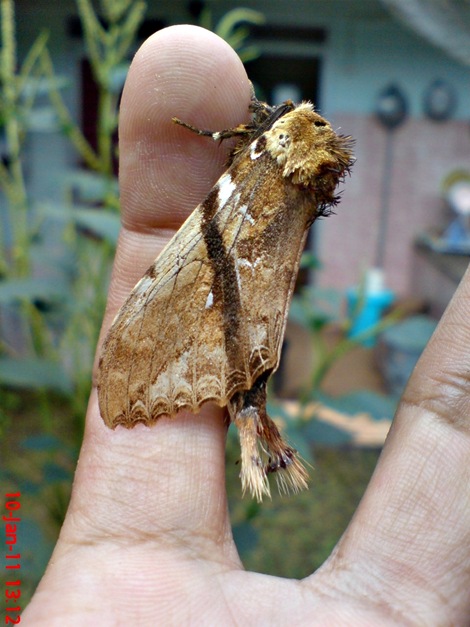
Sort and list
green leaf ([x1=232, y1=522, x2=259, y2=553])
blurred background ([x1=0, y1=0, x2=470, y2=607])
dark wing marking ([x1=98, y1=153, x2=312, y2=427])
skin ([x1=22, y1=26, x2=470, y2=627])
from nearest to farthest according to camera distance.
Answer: skin ([x1=22, y1=26, x2=470, y2=627]) → dark wing marking ([x1=98, y1=153, x2=312, y2=427]) → green leaf ([x1=232, y1=522, x2=259, y2=553]) → blurred background ([x1=0, y1=0, x2=470, y2=607])

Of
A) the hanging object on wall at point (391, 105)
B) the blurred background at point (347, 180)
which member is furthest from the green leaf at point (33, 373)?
the hanging object on wall at point (391, 105)

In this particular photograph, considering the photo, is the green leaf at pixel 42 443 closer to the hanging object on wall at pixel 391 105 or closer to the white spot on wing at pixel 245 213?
the white spot on wing at pixel 245 213

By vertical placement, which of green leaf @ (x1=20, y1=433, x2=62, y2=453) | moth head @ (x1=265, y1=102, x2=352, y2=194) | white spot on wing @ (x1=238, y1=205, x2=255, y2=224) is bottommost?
green leaf @ (x1=20, y1=433, x2=62, y2=453)

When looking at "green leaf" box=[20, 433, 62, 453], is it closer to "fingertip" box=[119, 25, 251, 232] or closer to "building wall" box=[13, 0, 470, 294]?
"fingertip" box=[119, 25, 251, 232]

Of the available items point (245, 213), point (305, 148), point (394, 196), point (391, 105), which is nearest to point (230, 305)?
point (245, 213)

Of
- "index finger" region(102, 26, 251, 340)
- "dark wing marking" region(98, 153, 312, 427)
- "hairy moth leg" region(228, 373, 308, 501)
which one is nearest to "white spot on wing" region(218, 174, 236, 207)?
"dark wing marking" region(98, 153, 312, 427)

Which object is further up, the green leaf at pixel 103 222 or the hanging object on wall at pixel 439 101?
the hanging object on wall at pixel 439 101

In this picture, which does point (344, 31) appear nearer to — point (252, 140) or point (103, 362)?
point (252, 140)

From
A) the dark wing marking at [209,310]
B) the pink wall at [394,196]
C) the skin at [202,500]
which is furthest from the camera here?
the pink wall at [394,196]
